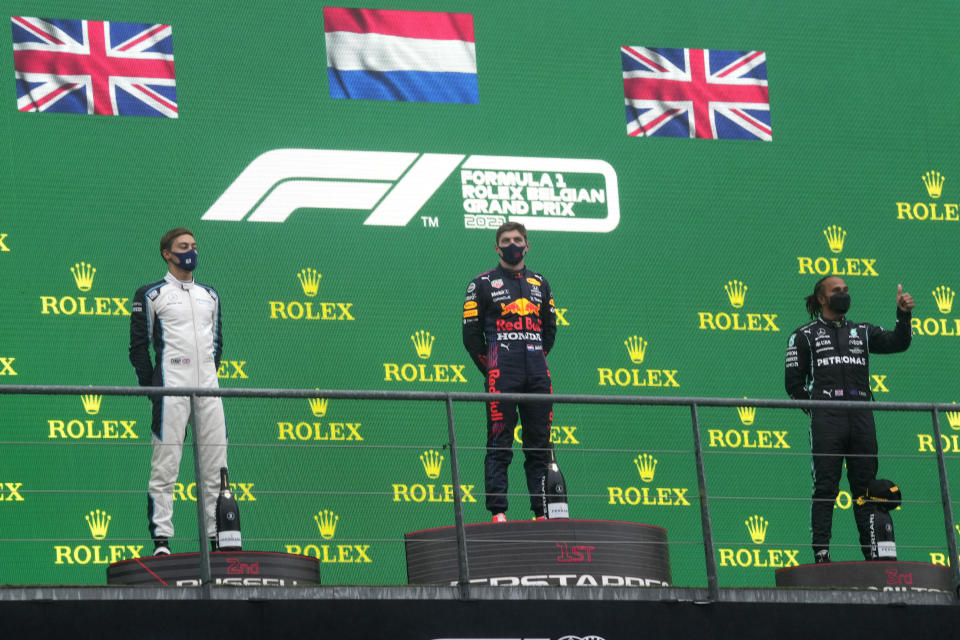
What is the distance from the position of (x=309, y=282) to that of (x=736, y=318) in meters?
2.22

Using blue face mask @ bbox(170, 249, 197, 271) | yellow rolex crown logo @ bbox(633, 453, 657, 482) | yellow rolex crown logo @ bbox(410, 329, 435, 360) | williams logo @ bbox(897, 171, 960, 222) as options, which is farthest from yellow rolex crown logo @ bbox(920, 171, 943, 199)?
blue face mask @ bbox(170, 249, 197, 271)

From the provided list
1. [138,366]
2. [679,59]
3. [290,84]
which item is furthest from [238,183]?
[679,59]

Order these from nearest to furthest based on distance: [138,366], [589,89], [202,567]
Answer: [202,567] → [138,366] → [589,89]

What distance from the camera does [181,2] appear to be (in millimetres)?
8273

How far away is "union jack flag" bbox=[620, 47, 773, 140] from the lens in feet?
29.2

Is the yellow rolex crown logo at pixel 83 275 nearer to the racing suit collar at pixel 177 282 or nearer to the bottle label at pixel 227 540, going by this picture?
the racing suit collar at pixel 177 282

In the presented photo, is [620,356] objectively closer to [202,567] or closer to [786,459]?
[786,459]

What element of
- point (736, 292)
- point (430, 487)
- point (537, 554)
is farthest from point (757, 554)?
point (537, 554)

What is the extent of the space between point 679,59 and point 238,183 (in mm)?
2479

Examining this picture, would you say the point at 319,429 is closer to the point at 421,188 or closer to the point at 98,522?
the point at 98,522

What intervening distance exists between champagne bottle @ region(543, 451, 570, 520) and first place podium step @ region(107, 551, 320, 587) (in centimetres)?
101

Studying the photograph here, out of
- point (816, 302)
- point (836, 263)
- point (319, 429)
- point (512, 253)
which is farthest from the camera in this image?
point (836, 263)

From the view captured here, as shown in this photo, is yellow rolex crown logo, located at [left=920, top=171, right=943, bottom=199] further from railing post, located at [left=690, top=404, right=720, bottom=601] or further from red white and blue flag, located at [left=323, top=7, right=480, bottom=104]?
railing post, located at [left=690, top=404, right=720, bottom=601]

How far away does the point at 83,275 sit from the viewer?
25.6 feet
